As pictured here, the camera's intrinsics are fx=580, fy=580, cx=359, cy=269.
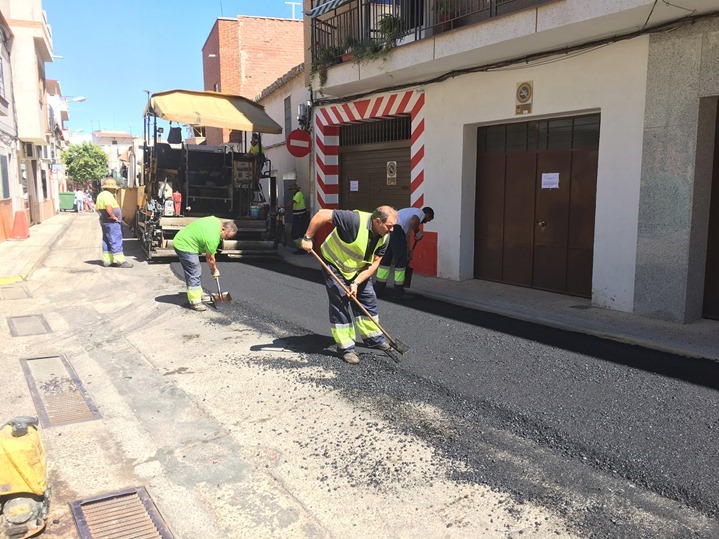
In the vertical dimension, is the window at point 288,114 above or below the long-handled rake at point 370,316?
above

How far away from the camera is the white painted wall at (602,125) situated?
6.91 m

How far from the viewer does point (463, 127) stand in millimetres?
9211

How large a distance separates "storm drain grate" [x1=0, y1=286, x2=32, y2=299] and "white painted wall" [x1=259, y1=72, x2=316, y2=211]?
6425 millimetres

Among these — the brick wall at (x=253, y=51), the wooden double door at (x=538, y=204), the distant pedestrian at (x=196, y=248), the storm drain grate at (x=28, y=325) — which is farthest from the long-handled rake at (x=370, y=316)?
the brick wall at (x=253, y=51)

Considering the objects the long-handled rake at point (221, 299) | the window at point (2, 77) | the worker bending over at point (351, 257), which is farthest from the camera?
the window at point (2, 77)

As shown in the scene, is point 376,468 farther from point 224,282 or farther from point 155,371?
point 224,282

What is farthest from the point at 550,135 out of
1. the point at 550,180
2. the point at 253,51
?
the point at 253,51

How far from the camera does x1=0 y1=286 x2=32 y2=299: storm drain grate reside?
8.39 m

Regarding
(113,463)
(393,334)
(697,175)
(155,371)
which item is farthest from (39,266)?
(697,175)

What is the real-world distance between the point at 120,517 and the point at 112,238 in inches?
350

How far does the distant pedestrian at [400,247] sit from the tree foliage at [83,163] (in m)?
51.2

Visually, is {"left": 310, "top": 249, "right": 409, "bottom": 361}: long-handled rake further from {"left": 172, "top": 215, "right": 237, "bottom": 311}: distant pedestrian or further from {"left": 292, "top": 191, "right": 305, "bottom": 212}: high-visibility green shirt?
{"left": 292, "top": 191, "right": 305, "bottom": 212}: high-visibility green shirt

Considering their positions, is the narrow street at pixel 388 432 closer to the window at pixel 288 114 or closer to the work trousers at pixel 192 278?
the work trousers at pixel 192 278

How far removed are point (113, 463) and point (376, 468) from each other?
1555 millimetres
